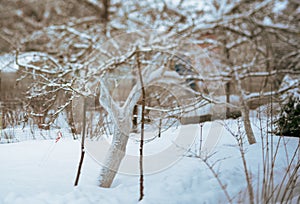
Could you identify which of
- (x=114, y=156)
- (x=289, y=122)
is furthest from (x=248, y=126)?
(x=114, y=156)

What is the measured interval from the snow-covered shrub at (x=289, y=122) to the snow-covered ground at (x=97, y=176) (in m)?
0.08

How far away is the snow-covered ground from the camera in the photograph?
65 centimetres

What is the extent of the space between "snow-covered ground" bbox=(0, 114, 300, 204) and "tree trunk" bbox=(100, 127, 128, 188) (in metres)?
0.02

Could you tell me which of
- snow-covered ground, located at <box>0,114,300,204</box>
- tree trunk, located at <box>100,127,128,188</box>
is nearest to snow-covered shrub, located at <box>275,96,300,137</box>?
snow-covered ground, located at <box>0,114,300,204</box>

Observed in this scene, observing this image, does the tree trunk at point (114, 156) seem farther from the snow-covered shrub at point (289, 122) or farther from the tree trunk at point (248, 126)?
the snow-covered shrub at point (289, 122)

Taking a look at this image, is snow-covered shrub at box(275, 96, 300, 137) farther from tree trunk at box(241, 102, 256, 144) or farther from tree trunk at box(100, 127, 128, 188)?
tree trunk at box(100, 127, 128, 188)

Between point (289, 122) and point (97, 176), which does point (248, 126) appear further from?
point (97, 176)

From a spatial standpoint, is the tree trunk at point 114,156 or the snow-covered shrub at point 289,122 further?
the snow-covered shrub at point 289,122

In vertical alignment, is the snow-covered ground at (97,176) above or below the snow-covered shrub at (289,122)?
below

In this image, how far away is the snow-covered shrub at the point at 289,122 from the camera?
0.87 meters

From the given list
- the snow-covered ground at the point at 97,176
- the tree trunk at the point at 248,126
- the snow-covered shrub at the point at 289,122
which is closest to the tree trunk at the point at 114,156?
the snow-covered ground at the point at 97,176

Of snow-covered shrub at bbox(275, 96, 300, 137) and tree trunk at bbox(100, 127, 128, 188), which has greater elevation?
snow-covered shrub at bbox(275, 96, 300, 137)

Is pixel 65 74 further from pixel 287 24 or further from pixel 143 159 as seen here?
pixel 287 24

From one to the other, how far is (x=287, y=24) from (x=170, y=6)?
3.11 ft
